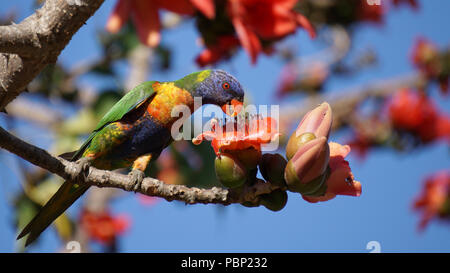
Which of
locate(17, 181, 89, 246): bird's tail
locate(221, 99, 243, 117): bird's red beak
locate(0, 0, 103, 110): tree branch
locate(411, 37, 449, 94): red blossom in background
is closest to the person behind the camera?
locate(0, 0, 103, 110): tree branch

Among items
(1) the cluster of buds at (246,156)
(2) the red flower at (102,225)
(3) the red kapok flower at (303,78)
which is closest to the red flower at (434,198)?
(3) the red kapok flower at (303,78)

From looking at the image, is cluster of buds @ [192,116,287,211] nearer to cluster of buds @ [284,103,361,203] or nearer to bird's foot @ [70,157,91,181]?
cluster of buds @ [284,103,361,203]

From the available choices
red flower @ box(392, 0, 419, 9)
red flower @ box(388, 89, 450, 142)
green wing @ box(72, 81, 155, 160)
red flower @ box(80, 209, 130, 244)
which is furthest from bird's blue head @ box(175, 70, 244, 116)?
red flower @ box(388, 89, 450, 142)

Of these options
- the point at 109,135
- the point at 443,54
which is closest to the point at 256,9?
the point at 109,135

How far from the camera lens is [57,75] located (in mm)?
1933

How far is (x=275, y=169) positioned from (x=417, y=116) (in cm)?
244

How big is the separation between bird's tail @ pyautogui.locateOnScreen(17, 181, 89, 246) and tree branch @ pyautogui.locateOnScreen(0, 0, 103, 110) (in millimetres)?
357

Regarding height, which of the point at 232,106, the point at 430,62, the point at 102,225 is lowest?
the point at 232,106

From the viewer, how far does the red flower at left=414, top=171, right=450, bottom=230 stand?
3.00 m

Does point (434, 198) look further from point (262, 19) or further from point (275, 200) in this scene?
point (275, 200)

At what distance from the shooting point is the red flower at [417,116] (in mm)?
3035

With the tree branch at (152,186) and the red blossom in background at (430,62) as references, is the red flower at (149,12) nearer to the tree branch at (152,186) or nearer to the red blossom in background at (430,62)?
the tree branch at (152,186)

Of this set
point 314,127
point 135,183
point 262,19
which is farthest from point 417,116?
point 135,183

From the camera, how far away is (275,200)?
3.00 ft
